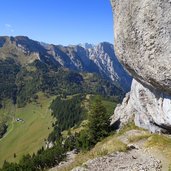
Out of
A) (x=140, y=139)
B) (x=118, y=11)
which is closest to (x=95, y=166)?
(x=140, y=139)

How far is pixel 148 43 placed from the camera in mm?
30703

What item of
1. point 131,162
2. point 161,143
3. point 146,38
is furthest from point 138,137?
point 146,38

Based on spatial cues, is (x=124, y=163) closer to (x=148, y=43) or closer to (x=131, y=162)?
(x=131, y=162)

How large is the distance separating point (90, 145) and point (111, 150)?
161ft

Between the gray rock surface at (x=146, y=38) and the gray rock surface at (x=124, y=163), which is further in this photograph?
the gray rock surface at (x=124, y=163)

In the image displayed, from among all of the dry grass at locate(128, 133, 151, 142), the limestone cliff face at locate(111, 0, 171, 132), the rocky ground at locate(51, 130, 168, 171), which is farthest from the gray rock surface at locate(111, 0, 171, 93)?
the dry grass at locate(128, 133, 151, 142)

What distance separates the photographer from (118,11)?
34156 mm

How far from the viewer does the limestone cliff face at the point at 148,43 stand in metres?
29.2

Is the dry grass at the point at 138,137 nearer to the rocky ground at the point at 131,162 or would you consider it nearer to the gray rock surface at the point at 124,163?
the rocky ground at the point at 131,162

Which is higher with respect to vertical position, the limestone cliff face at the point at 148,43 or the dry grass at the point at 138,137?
the limestone cliff face at the point at 148,43

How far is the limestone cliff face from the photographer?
29.2m

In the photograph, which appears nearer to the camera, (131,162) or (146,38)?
(146,38)

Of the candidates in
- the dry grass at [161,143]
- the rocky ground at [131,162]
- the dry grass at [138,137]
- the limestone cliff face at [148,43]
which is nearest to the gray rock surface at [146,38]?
the limestone cliff face at [148,43]

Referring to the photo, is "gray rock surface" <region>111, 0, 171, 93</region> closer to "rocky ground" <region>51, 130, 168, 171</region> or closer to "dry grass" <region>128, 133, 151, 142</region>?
"rocky ground" <region>51, 130, 168, 171</region>
